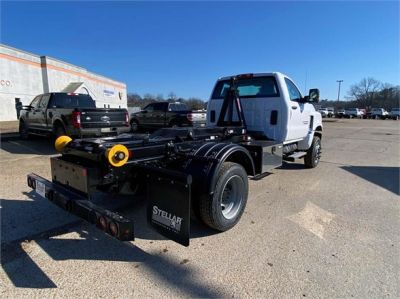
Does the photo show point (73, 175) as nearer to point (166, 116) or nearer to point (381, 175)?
point (381, 175)

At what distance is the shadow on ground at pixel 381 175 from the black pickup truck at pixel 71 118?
22.0 ft

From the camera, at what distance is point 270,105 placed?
588cm

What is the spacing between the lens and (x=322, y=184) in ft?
20.5

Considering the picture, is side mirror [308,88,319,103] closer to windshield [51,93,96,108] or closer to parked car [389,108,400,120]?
windshield [51,93,96,108]

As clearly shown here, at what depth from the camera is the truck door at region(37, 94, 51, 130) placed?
10120 millimetres

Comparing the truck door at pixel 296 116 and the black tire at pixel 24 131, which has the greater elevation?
the truck door at pixel 296 116

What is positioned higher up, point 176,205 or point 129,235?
point 176,205

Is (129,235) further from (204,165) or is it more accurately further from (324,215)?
(324,215)

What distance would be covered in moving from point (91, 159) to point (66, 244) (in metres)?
1.03

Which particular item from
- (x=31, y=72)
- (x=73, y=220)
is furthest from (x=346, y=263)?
(x=31, y=72)

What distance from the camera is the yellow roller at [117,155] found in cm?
306

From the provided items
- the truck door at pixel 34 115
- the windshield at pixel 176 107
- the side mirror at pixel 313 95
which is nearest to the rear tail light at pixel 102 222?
the side mirror at pixel 313 95

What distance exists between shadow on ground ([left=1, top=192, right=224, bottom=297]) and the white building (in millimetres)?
27982

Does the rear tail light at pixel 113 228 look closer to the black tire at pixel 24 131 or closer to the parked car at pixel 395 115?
the black tire at pixel 24 131
